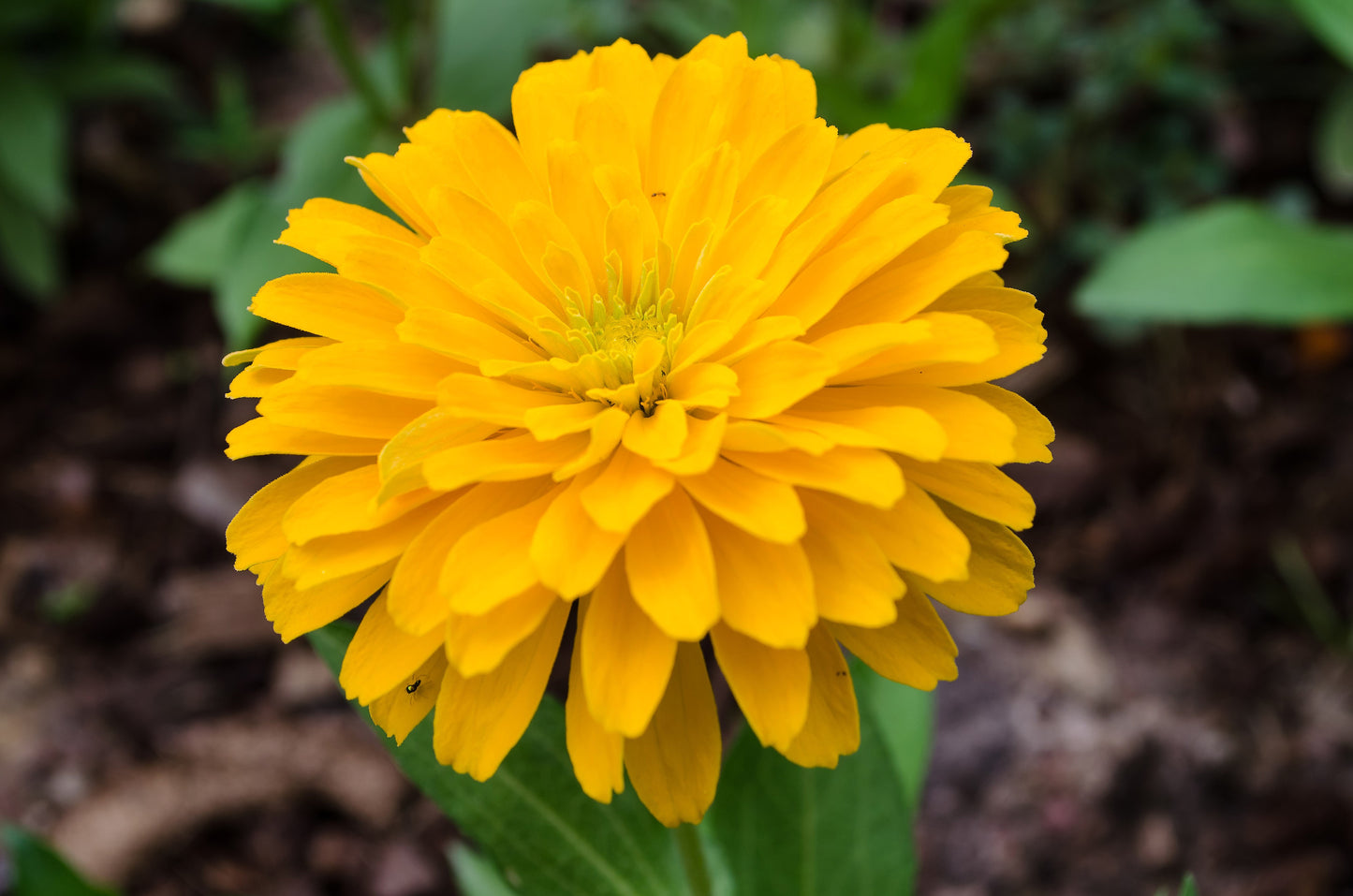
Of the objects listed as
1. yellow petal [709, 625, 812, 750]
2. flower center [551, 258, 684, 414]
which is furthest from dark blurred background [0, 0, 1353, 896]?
yellow petal [709, 625, 812, 750]

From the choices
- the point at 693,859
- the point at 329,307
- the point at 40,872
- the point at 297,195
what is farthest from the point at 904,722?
the point at 297,195

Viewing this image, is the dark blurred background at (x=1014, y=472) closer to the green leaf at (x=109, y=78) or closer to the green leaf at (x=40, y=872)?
the green leaf at (x=109, y=78)

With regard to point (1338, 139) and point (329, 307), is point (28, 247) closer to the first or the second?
point (329, 307)

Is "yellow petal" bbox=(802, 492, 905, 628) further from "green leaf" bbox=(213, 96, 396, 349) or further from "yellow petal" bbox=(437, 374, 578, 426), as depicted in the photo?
"green leaf" bbox=(213, 96, 396, 349)

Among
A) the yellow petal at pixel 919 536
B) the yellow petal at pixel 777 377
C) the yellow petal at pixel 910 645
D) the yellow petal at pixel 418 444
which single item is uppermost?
the yellow petal at pixel 418 444

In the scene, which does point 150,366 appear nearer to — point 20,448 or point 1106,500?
point 20,448

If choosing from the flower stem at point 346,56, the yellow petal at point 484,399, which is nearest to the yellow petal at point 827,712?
the yellow petal at point 484,399
